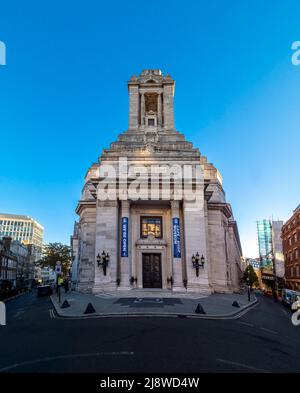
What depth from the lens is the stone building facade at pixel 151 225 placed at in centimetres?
2645

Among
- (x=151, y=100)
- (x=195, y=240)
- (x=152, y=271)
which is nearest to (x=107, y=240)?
(x=152, y=271)

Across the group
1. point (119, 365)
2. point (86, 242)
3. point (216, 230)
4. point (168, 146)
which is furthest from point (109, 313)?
point (168, 146)

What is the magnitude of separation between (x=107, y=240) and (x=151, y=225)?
5.82 metres

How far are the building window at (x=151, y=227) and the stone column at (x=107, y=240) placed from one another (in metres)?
3.76

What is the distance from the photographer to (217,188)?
39906 mm

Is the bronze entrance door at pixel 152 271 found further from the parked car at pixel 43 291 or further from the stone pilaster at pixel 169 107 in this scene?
the stone pilaster at pixel 169 107

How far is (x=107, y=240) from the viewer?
89.2ft

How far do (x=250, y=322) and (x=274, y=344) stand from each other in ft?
15.2

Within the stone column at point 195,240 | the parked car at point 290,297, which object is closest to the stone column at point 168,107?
the stone column at point 195,240

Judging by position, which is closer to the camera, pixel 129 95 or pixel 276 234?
pixel 129 95

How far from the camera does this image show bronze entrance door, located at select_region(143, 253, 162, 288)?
28095mm

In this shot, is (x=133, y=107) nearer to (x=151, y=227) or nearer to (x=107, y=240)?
(x=151, y=227)

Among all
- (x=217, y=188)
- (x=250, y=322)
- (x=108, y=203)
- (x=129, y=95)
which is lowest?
(x=250, y=322)
